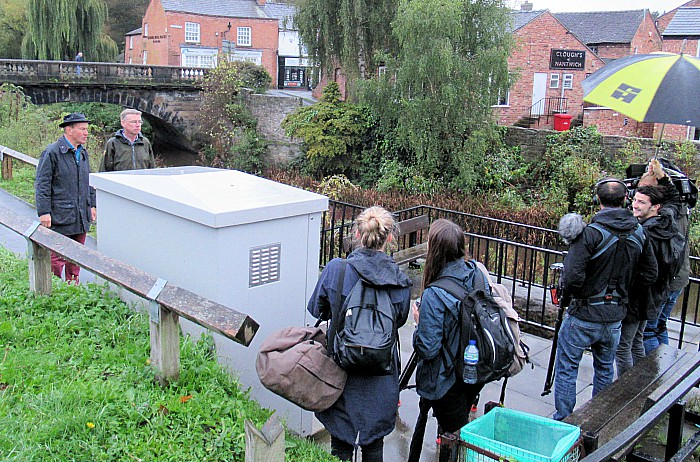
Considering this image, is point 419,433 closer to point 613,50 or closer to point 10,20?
point 613,50

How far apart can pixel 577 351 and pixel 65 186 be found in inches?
177

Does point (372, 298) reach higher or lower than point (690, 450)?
higher

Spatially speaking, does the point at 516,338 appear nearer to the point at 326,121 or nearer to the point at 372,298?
the point at 372,298

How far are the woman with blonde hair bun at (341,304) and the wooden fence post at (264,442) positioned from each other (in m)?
0.96

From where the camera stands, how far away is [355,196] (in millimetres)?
19234

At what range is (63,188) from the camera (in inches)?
229

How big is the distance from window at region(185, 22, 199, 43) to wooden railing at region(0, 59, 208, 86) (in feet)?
48.0

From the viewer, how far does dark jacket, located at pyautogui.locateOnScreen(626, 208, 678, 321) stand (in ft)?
16.3

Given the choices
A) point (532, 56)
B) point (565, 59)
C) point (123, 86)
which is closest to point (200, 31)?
point (123, 86)

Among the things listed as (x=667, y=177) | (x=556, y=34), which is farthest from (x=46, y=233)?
(x=556, y=34)

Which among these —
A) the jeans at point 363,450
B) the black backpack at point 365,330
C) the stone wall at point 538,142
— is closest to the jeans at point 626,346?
the jeans at point 363,450

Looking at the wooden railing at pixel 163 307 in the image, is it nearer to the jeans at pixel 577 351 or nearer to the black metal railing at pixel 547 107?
the jeans at pixel 577 351

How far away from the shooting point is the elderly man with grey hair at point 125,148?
6434mm

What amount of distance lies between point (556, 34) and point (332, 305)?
26.9 metres
